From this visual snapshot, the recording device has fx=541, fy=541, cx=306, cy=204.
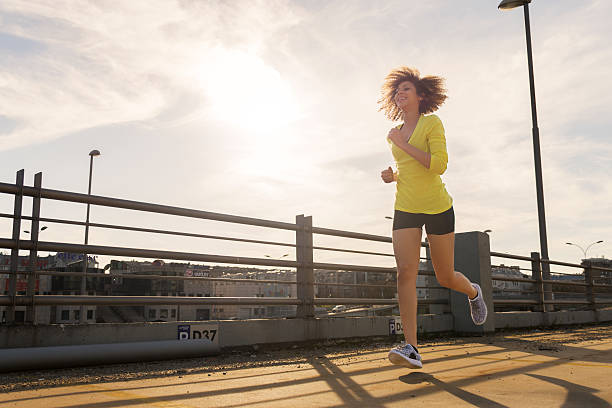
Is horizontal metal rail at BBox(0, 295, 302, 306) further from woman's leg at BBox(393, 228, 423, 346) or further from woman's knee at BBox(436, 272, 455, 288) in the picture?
woman's knee at BBox(436, 272, 455, 288)

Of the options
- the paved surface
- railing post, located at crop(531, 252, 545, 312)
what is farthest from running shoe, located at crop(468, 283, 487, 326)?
railing post, located at crop(531, 252, 545, 312)

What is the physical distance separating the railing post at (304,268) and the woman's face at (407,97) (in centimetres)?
215

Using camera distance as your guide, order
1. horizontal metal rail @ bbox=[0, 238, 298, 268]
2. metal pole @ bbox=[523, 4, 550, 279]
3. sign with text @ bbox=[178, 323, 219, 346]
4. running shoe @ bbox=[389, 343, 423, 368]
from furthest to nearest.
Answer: metal pole @ bbox=[523, 4, 550, 279], sign with text @ bbox=[178, 323, 219, 346], horizontal metal rail @ bbox=[0, 238, 298, 268], running shoe @ bbox=[389, 343, 423, 368]

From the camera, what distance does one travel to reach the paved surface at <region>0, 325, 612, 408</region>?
2562mm

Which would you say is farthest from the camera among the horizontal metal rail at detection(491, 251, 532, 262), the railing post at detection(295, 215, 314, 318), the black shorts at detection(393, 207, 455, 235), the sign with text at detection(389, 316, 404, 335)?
the horizontal metal rail at detection(491, 251, 532, 262)

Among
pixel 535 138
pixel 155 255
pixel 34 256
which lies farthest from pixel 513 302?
pixel 535 138

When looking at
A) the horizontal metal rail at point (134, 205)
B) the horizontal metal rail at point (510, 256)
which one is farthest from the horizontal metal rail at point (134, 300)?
the horizontal metal rail at point (510, 256)

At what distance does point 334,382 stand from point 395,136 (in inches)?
73.2

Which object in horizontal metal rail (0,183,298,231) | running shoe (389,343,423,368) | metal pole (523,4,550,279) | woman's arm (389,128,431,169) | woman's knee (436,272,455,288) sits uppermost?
metal pole (523,4,550,279)

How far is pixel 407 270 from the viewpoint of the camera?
389 centimetres

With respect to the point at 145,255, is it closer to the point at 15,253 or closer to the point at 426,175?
the point at 15,253

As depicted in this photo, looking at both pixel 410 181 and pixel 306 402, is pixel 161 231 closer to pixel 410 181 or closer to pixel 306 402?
pixel 410 181

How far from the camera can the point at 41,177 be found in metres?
4.37

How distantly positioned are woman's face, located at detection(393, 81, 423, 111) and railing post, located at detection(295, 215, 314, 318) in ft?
7.06
